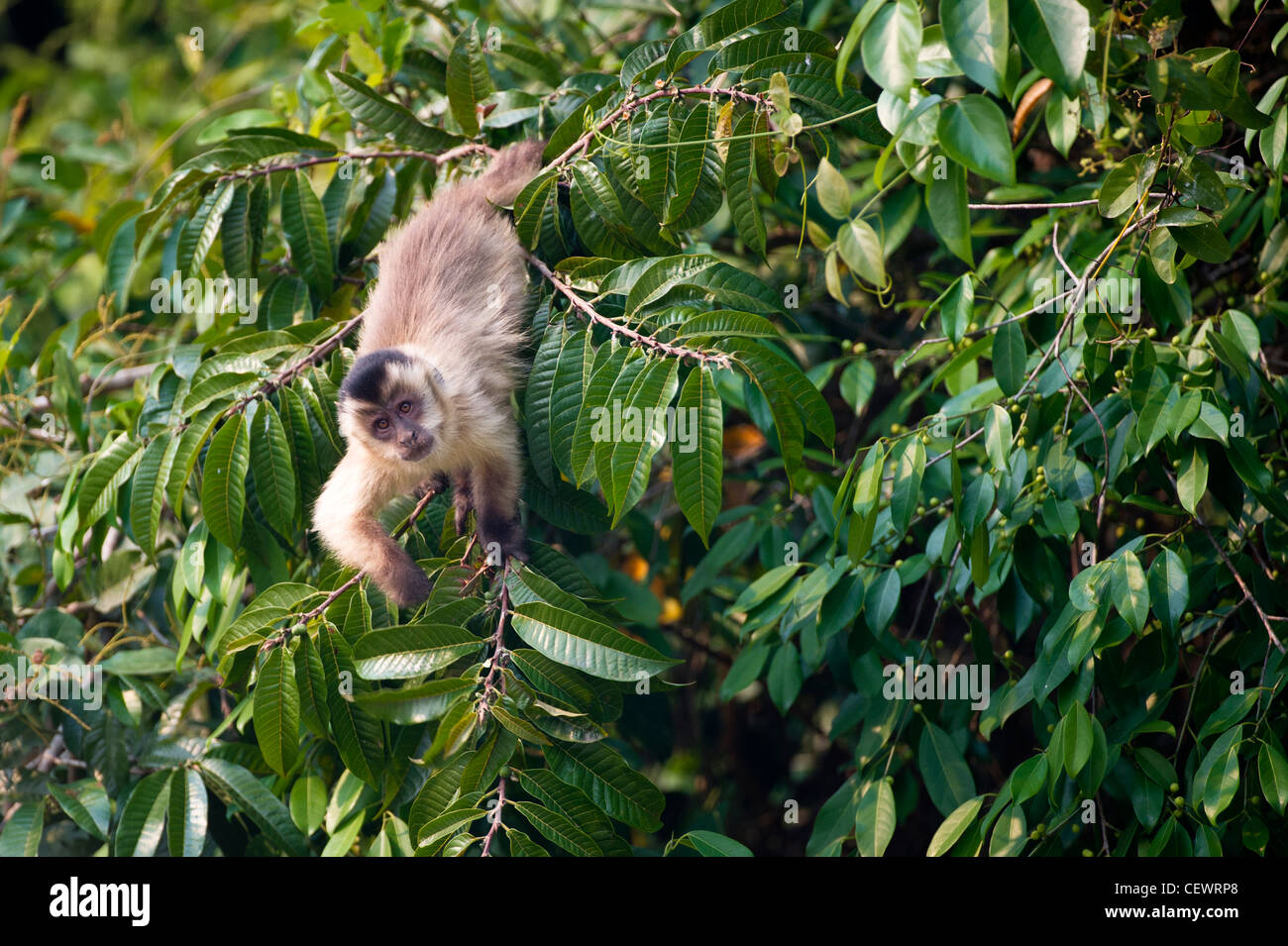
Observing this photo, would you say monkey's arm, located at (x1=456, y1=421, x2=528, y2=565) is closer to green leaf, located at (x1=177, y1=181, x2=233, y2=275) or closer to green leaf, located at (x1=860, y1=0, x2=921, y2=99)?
green leaf, located at (x1=177, y1=181, x2=233, y2=275)

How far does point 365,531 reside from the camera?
2.73 m

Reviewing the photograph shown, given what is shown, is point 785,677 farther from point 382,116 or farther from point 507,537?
point 382,116

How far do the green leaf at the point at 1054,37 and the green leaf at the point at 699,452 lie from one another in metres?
0.82

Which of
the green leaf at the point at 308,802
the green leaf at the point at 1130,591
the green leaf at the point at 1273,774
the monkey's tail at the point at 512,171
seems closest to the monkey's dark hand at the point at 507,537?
the green leaf at the point at 308,802

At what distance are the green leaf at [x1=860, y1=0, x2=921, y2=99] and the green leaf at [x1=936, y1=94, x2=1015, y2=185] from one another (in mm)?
121

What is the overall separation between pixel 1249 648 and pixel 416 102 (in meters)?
3.17

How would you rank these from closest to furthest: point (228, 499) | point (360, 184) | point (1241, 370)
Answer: point (1241, 370) → point (228, 499) → point (360, 184)

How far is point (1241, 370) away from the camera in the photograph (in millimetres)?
2227

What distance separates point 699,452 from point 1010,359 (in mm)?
873

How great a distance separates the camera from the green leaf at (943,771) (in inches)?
101

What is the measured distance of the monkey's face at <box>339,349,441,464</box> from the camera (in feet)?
9.08

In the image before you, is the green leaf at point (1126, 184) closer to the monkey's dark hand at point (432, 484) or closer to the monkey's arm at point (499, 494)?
the monkey's arm at point (499, 494)
